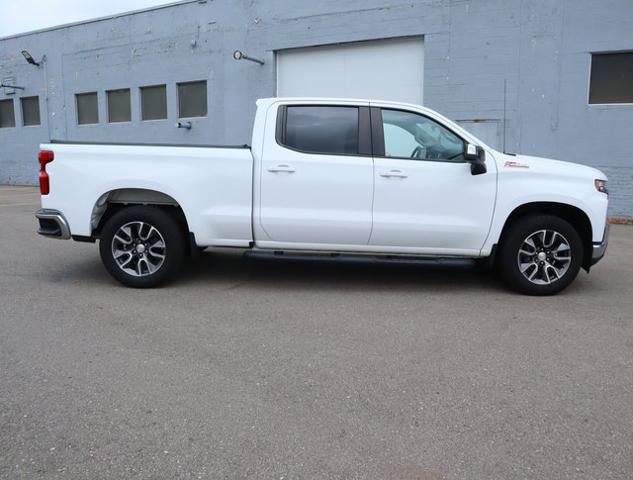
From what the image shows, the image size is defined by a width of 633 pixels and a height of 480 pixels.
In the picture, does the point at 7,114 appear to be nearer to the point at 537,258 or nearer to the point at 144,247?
the point at 144,247

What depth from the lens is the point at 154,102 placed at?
63.6 ft

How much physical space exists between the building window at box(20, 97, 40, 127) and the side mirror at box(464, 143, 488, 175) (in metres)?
21.8

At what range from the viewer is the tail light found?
5.86 meters

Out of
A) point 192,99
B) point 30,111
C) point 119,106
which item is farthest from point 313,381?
point 30,111

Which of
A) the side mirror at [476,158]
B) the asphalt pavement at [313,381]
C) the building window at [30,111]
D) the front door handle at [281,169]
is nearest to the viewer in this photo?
the asphalt pavement at [313,381]

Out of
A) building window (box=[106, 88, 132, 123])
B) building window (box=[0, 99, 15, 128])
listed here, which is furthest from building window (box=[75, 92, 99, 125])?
building window (box=[0, 99, 15, 128])

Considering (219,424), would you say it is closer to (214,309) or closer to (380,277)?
(214,309)

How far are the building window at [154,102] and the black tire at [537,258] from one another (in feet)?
51.7

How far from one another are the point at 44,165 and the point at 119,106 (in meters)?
15.6

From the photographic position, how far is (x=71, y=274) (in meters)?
6.72

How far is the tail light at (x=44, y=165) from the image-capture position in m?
5.86

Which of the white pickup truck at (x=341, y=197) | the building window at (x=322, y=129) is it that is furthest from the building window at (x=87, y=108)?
the building window at (x=322, y=129)

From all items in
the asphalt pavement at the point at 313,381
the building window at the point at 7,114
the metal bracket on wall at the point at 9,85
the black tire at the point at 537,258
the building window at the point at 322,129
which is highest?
the metal bracket on wall at the point at 9,85

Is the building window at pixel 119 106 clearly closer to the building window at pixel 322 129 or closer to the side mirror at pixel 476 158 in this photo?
the building window at pixel 322 129
